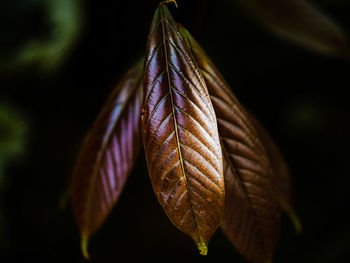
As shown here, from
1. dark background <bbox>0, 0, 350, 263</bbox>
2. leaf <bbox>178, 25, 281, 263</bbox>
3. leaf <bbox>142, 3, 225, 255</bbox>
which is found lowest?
dark background <bbox>0, 0, 350, 263</bbox>

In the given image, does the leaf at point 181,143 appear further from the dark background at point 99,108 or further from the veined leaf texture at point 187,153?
the dark background at point 99,108

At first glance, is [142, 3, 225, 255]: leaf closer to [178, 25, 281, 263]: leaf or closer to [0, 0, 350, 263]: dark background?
[178, 25, 281, 263]: leaf

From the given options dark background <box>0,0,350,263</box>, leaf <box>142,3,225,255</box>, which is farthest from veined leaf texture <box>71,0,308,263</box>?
dark background <box>0,0,350,263</box>

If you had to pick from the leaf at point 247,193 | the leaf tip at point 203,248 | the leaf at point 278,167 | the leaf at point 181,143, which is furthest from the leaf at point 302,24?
the leaf tip at point 203,248

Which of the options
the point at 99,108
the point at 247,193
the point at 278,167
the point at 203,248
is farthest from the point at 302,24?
the point at 99,108

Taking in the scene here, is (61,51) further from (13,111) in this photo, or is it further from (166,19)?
(166,19)

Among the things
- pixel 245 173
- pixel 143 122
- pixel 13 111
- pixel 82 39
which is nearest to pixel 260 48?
pixel 82 39

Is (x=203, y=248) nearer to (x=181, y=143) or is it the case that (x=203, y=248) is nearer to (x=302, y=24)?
(x=181, y=143)
